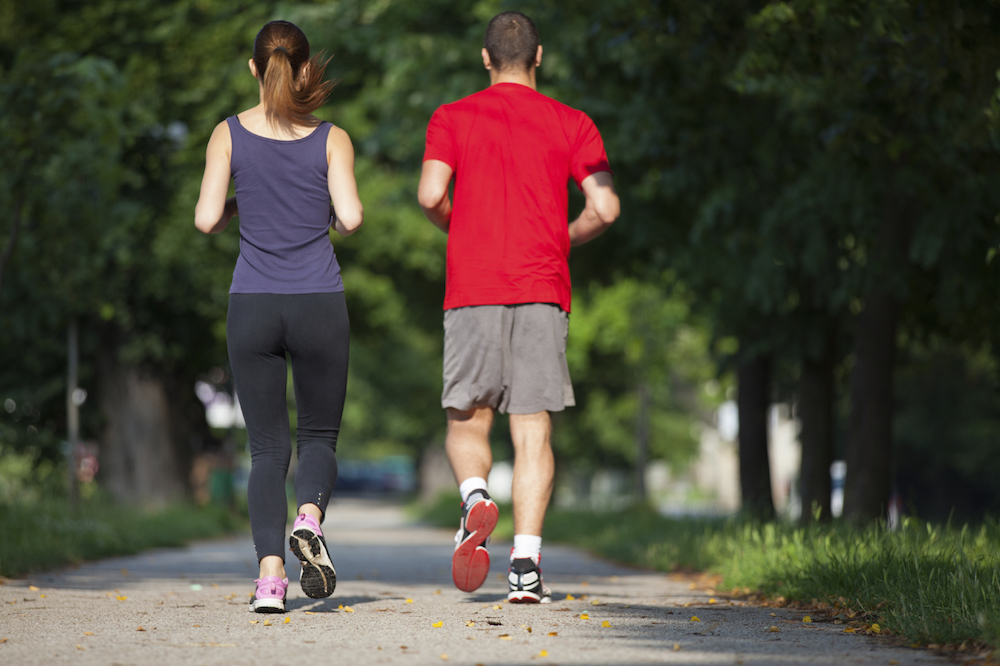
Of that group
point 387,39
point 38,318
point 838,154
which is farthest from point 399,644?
point 38,318

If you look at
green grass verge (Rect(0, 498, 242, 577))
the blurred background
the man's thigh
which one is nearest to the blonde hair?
the man's thigh

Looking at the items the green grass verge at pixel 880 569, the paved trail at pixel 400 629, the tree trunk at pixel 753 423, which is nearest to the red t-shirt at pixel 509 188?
the paved trail at pixel 400 629

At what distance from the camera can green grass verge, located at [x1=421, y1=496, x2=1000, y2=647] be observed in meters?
3.82

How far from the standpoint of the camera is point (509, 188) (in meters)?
5.07

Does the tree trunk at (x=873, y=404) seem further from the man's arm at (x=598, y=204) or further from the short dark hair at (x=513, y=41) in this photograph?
the short dark hair at (x=513, y=41)

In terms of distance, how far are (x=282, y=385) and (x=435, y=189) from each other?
3.29 feet

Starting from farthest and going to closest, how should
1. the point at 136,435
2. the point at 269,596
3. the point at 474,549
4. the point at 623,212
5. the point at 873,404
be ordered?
the point at 136,435
the point at 623,212
the point at 873,404
the point at 474,549
the point at 269,596

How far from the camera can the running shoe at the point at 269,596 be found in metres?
4.41

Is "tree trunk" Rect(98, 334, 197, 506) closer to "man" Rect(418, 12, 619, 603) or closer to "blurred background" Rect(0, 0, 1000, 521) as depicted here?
"blurred background" Rect(0, 0, 1000, 521)

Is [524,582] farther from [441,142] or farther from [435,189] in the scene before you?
[441,142]

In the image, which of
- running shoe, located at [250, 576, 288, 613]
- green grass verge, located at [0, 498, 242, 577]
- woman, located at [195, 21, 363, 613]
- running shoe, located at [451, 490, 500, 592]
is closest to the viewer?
running shoe, located at [250, 576, 288, 613]

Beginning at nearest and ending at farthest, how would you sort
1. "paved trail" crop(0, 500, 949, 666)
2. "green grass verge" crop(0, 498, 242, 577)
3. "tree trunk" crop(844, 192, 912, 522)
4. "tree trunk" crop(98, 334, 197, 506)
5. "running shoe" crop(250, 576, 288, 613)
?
"paved trail" crop(0, 500, 949, 666)
"running shoe" crop(250, 576, 288, 613)
"green grass verge" crop(0, 498, 242, 577)
"tree trunk" crop(844, 192, 912, 522)
"tree trunk" crop(98, 334, 197, 506)

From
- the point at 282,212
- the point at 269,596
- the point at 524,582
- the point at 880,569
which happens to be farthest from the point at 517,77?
the point at 880,569

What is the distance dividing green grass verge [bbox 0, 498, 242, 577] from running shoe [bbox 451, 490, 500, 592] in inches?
109
